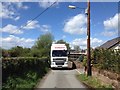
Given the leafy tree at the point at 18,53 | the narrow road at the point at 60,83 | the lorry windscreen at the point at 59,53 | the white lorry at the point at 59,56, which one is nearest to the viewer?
the narrow road at the point at 60,83

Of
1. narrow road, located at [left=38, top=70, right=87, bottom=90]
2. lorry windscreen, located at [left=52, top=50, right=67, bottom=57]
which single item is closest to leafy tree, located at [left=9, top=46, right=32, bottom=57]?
lorry windscreen, located at [left=52, top=50, right=67, bottom=57]

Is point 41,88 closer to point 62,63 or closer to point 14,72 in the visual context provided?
point 14,72

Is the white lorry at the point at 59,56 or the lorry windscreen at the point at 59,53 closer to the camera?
the white lorry at the point at 59,56

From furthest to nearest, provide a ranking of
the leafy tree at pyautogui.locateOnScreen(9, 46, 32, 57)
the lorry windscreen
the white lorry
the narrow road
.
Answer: the leafy tree at pyautogui.locateOnScreen(9, 46, 32, 57) → the lorry windscreen → the white lorry → the narrow road

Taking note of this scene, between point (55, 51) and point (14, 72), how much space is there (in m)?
21.8

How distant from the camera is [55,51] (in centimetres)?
4069

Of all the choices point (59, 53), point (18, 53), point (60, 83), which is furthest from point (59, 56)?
point (18, 53)

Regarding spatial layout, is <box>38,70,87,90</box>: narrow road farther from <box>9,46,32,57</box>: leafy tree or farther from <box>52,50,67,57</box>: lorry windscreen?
<box>9,46,32,57</box>: leafy tree

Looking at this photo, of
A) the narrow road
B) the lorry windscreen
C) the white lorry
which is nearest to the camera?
the narrow road

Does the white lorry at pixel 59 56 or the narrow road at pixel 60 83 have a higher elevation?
the white lorry at pixel 59 56

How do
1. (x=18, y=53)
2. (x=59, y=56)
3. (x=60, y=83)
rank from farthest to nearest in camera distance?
(x=18, y=53), (x=59, y=56), (x=60, y=83)

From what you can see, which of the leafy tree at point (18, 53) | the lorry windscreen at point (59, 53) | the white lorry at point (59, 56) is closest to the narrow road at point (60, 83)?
the white lorry at point (59, 56)

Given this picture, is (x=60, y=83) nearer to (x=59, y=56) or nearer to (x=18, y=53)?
(x=59, y=56)

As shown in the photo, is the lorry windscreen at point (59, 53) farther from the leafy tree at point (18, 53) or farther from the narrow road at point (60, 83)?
the narrow road at point (60, 83)
